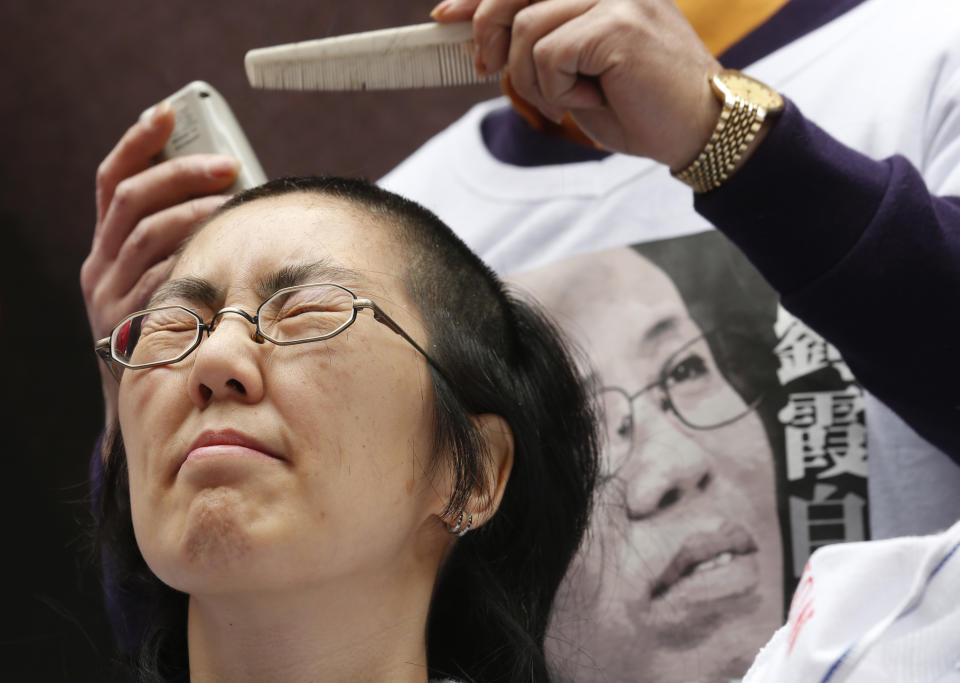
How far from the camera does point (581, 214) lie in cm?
130

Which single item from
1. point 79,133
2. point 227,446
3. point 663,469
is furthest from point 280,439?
point 79,133

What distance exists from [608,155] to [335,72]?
40 cm

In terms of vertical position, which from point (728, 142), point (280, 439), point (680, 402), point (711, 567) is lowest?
point (711, 567)

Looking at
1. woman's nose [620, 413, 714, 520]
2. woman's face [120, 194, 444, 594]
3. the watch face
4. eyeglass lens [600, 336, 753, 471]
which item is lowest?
woman's nose [620, 413, 714, 520]

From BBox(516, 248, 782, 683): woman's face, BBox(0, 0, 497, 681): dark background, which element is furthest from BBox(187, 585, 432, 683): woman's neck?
BBox(0, 0, 497, 681): dark background

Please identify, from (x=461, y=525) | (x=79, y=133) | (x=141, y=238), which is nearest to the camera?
(x=461, y=525)

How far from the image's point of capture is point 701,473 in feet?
3.73

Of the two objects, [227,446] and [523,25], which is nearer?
[227,446]

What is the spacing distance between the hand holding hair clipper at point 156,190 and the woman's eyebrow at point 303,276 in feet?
0.90

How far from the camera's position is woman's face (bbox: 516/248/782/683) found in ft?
3.62

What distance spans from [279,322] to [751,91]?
1.48ft

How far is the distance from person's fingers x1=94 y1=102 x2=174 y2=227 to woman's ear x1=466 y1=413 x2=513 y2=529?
505mm

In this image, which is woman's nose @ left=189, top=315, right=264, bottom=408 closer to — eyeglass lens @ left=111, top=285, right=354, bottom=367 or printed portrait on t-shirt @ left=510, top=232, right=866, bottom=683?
eyeglass lens @ left=111, top=285, right=354, bottom=367

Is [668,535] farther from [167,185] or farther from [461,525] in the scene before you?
[167,185]
